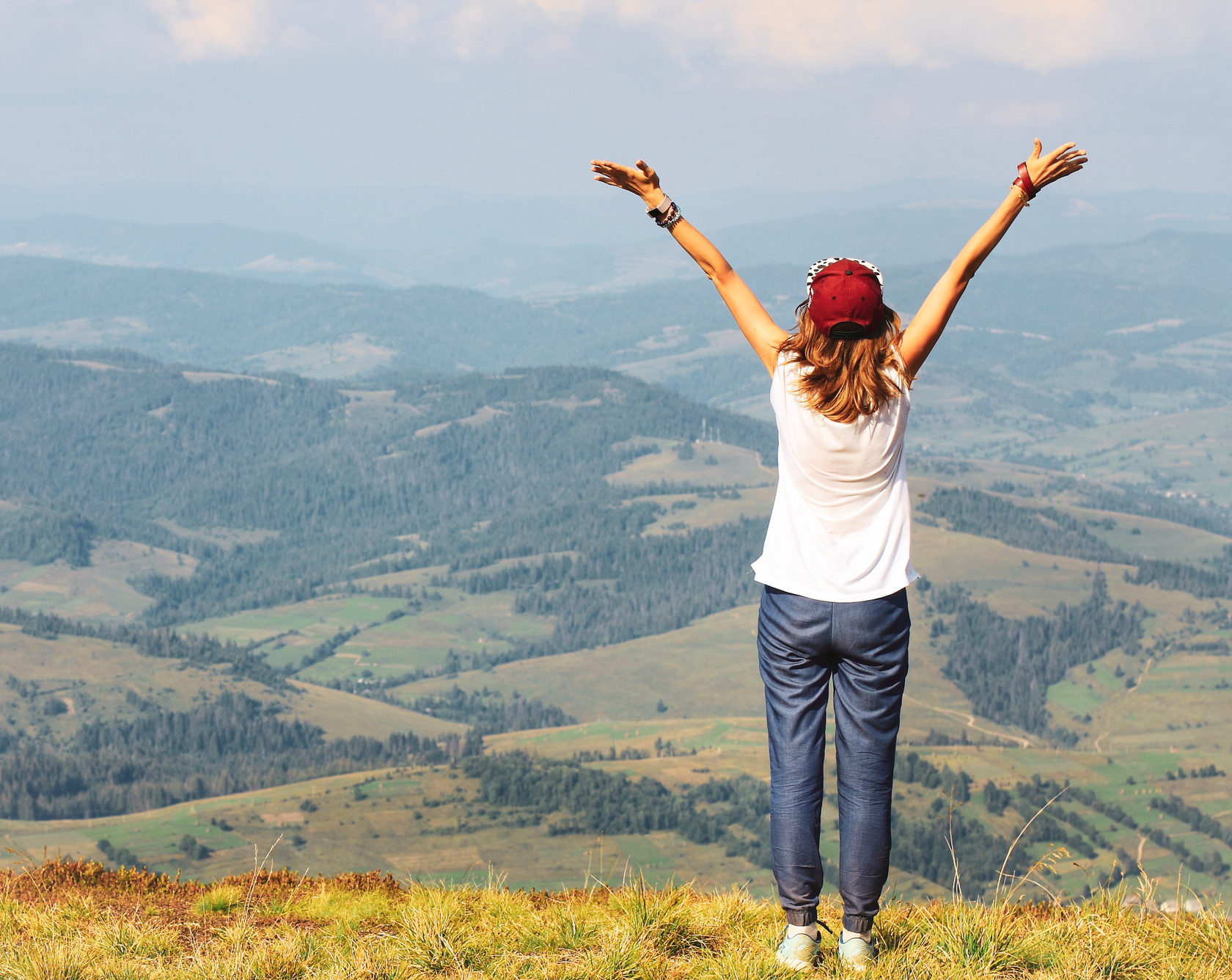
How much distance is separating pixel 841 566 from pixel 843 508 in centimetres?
43

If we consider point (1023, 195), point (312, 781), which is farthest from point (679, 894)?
point (312, 781)

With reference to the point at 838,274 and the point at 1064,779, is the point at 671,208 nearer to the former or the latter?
the point at 838,274

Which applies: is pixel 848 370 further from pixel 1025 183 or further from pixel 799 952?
pixel 799 952

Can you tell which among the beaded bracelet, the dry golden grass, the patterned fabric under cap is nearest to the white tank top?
the patterned fabric under cap

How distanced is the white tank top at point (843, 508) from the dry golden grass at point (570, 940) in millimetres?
2772

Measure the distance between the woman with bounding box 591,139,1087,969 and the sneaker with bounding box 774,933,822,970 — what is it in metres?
0.01

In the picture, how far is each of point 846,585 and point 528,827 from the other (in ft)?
533

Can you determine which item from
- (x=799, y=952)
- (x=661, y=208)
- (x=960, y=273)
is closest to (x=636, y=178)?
(x=661, y=208)

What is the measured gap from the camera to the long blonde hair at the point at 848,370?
8.85 meters

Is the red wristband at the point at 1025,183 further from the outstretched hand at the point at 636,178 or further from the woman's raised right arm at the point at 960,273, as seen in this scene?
the outstretched hand at the point at 636,178

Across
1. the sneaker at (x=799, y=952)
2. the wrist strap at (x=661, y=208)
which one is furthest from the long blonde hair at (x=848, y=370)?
the sneaker at (x=799, y=952)

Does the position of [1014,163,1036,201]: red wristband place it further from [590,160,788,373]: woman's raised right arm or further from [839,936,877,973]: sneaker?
[839,936,877,973]: sneaker

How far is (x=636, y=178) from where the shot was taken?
390 inches

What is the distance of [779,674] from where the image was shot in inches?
363
